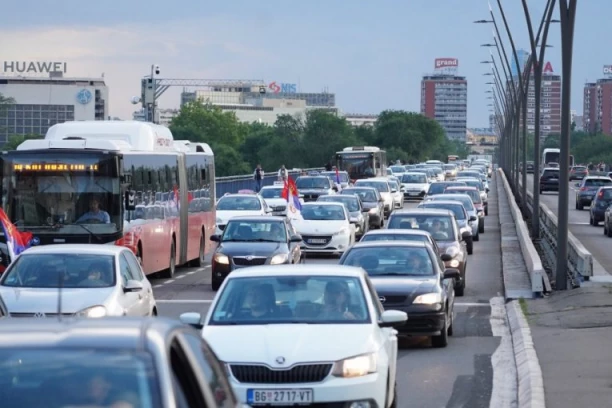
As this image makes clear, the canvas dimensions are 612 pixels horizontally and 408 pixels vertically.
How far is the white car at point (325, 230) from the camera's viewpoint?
3538 centimetres

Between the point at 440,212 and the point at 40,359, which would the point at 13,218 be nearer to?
→ the point at 440,212

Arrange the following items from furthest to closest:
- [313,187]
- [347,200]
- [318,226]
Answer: [313,187] < [347,200] < [318,226]

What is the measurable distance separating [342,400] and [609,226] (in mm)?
37215

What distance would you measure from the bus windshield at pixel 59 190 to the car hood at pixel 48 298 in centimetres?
830

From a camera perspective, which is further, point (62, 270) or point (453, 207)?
point (453, 207)

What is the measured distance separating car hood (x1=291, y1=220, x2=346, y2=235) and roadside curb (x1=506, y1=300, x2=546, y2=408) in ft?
46.4

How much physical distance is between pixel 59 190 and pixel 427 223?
7835 mm

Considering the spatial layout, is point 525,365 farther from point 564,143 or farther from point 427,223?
point 427,223

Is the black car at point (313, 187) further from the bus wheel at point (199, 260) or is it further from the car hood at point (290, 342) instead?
the car hood at point (290, 342)

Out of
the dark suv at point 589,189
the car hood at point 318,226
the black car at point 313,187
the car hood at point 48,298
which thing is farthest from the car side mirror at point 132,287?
the dark suv at point 589,189

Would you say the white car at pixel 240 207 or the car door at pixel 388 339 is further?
the white car at pixel 240 207

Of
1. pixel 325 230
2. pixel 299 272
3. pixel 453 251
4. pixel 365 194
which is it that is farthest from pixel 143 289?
pixel 365 194

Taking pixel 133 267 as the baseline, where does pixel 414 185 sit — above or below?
below

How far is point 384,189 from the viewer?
188 feet
